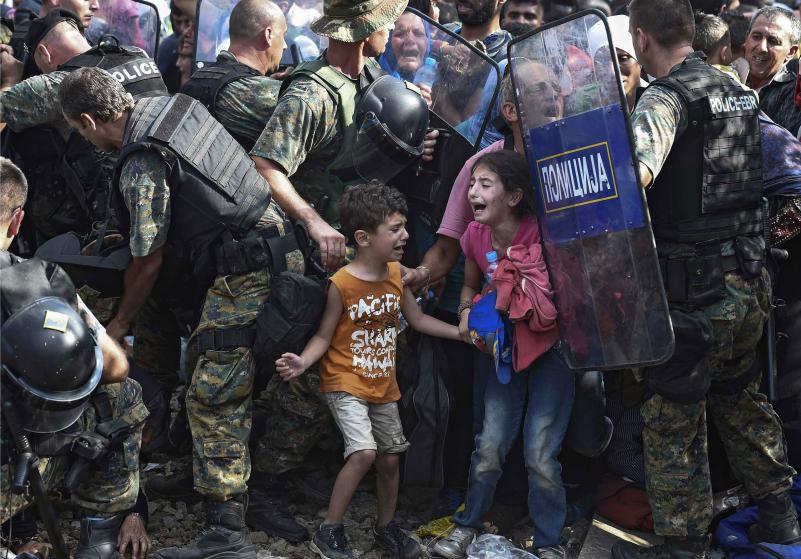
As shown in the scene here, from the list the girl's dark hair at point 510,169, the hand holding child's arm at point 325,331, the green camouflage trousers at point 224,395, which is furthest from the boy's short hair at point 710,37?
the green camouflage trousers at point 224,395

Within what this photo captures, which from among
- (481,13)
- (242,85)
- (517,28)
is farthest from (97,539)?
(517,28)

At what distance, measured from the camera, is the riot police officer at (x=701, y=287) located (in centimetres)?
384

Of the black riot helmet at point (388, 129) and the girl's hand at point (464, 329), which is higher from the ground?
the black riot helmet at point (388, 129)

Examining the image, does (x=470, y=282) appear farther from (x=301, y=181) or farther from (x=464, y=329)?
(x=301, y=181)

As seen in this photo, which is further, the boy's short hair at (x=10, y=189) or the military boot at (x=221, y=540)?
the military boot at (x=221, y=540)

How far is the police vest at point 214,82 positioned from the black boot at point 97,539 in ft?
6.02

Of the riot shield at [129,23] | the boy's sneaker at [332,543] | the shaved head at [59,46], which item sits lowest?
the boy's sneaker at [332,543]

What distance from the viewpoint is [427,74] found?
469cm

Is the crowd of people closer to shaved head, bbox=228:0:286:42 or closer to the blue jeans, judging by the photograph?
the blue jeans

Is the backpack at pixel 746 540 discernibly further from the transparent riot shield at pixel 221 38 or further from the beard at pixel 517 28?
the transparent riot shield at pixel 221 38

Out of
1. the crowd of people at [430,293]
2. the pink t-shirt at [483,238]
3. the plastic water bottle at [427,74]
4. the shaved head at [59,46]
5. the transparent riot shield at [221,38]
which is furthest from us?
the transparent riot shield at [221,38]

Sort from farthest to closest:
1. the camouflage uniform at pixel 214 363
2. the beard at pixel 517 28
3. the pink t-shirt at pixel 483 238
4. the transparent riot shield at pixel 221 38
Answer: the beard at pixel 517 28 → the transparent riot shield at pixel 221 38 → the pink t-shirt at pixel 483 238 → the camouflage uniform at pixel 214 363

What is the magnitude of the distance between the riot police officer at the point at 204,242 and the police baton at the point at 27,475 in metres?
0.93

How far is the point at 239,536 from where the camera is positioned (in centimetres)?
406
